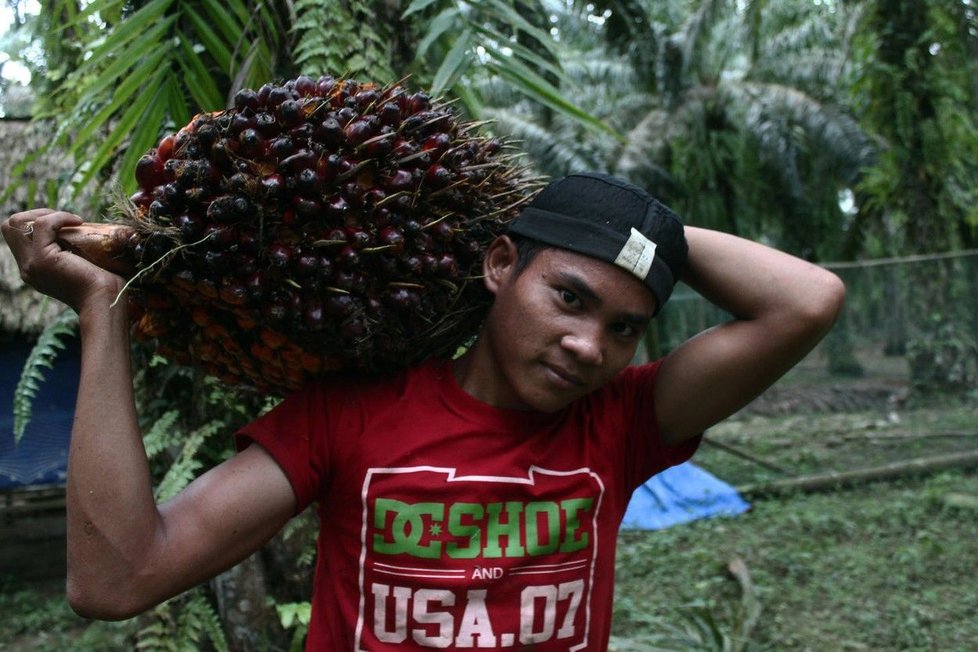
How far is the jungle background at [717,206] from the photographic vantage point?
7.78 feet

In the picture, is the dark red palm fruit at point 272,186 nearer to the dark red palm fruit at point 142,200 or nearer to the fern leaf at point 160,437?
the dark red palm fruit at point 142,200

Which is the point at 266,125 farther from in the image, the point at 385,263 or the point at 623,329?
the point at 623,329

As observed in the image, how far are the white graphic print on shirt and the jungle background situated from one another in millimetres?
703

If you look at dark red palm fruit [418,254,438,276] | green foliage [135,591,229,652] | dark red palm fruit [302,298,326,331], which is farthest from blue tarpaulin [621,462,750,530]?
dark red palm fruit [302,298,326,331]

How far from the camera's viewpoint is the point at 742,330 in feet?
5.23

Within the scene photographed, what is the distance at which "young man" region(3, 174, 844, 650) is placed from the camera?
139 centimetres

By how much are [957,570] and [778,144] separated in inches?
407

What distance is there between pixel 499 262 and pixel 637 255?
245 mm

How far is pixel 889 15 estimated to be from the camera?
9188 mm

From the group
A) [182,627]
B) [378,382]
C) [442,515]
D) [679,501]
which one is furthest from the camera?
[679,501]

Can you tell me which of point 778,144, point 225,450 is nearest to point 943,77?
point 778,144

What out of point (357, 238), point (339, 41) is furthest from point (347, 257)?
point (339, 41)

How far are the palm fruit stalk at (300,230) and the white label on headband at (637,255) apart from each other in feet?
0.88

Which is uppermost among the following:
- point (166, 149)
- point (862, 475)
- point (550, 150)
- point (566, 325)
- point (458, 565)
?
point (550, 150)
